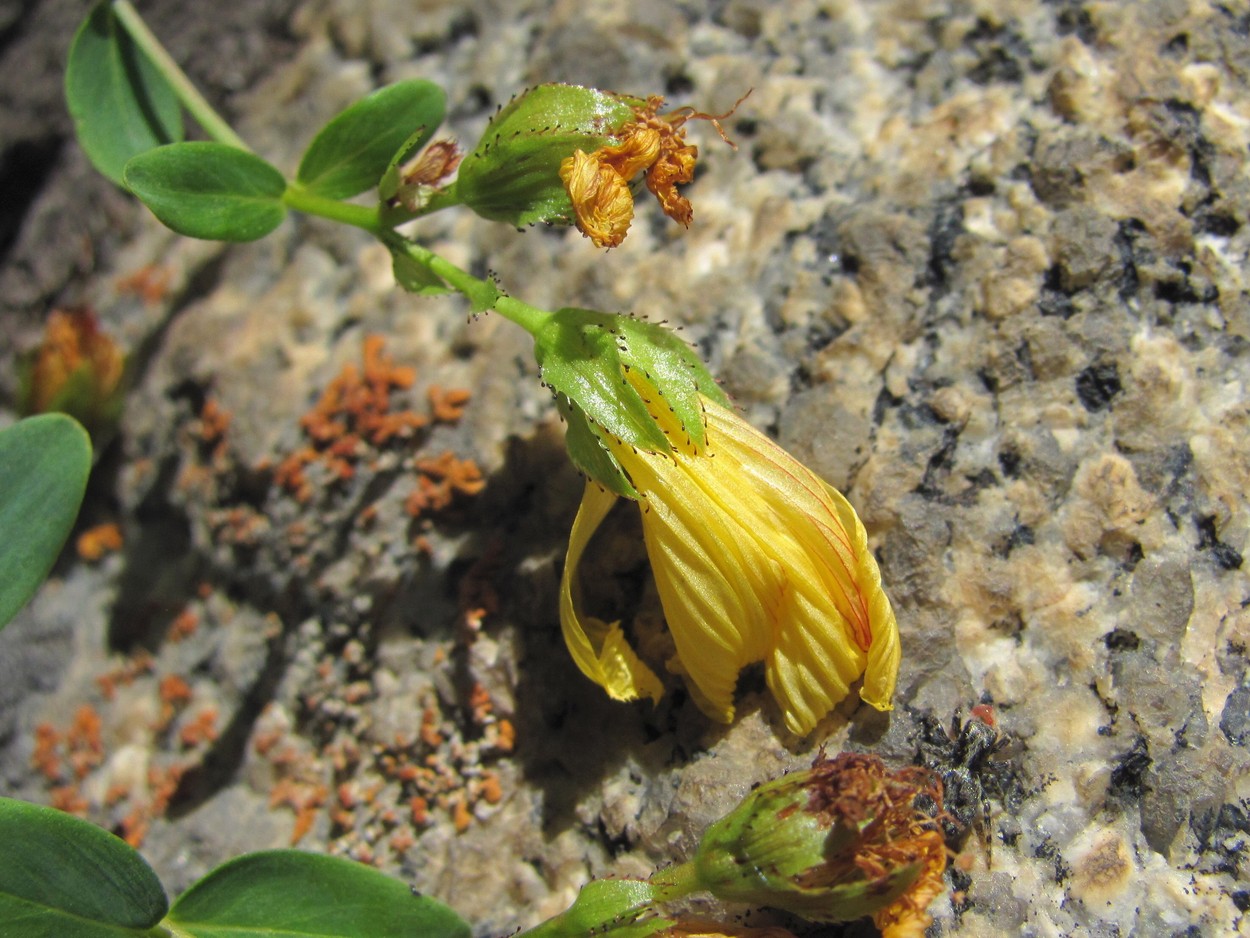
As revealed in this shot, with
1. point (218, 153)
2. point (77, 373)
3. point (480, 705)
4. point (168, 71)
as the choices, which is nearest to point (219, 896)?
point (480, 705)

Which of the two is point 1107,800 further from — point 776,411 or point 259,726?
point 259,726

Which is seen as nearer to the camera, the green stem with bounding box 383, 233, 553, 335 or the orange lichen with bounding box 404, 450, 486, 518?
the green stem with bounding box 383, 233, 553, 335

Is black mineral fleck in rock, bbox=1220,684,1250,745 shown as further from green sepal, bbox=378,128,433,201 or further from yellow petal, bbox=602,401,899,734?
green sepal, bbox=378,128,433,201

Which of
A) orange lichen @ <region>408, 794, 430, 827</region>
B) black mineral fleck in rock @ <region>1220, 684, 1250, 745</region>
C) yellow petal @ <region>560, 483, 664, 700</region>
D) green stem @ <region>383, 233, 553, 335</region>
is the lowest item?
black mineral fleck in rock @ <region>1220, 684, 1250, 745</region>

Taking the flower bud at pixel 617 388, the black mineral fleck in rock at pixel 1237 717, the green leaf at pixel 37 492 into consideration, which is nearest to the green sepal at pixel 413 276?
the flower bud at pixel 617 388

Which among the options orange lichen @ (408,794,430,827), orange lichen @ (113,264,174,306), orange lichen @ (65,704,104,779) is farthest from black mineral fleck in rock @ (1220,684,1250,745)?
orange lichen @ (113,264,174,306)

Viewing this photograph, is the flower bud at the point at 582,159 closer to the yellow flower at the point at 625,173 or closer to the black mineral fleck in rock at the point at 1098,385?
the yellow flower at the point at 625,173

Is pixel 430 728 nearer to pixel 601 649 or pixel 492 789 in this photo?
pixel 492 789
